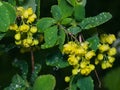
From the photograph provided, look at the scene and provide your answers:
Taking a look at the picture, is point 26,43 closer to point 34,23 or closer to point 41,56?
point 34,23

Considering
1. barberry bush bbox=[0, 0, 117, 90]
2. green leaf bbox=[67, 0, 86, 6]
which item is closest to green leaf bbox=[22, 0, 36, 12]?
barberry bush bbox=[0, 0, 117, 90]

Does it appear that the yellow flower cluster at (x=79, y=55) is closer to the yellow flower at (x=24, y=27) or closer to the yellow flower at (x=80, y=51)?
the yellow flower at (x=80, y=51)

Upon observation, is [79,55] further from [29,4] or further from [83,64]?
[29,4]

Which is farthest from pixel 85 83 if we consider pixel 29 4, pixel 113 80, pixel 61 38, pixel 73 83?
pixel 113 80

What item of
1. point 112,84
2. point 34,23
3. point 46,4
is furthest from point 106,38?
point 112,84

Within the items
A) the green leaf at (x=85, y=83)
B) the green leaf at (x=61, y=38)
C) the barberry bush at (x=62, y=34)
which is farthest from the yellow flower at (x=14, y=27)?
the green leaf at (x=85, y=83)

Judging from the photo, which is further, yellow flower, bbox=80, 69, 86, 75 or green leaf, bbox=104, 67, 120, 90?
green leaf, bbox=104, 67, 120, 90

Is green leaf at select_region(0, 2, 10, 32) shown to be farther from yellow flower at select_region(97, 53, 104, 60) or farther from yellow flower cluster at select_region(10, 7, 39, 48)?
yellow flower at select_region(97, 53, 104, 60)
